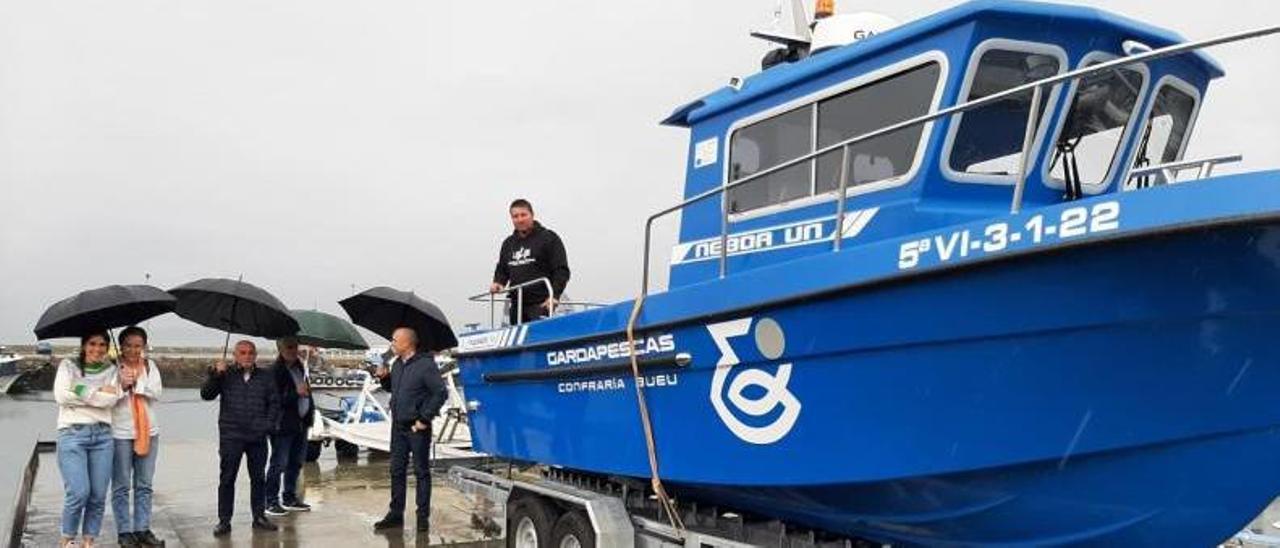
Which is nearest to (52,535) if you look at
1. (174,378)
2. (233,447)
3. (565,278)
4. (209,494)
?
(233,447)

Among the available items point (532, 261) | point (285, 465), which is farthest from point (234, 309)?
point (532, 261)

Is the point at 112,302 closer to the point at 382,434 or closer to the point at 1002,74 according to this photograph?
the point at 1002,74

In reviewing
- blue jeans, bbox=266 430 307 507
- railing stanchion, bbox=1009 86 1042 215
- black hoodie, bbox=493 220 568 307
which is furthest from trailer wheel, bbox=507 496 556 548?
railing stanchion, bbox=1009 86 1042 215

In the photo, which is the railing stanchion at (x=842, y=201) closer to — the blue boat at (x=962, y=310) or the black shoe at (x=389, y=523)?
the blue boat at (x=962, y=310)

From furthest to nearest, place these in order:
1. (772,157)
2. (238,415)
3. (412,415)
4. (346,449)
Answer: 1. (346,449)
2. (412,415)
3. (238,415)
4. (772,157)

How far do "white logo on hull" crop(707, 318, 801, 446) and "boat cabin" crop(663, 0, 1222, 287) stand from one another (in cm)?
50

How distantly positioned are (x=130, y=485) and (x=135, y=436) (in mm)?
535

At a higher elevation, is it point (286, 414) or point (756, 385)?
point (756, 385)

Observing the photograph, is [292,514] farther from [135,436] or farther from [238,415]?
[135,436]

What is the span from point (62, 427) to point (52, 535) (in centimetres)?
191

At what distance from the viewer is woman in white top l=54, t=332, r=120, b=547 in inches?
237

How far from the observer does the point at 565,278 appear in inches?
271

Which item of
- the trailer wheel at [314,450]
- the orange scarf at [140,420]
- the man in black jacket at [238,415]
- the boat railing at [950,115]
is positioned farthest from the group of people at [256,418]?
the trailer wheel at [314,450]

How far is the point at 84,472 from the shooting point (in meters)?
6.07
